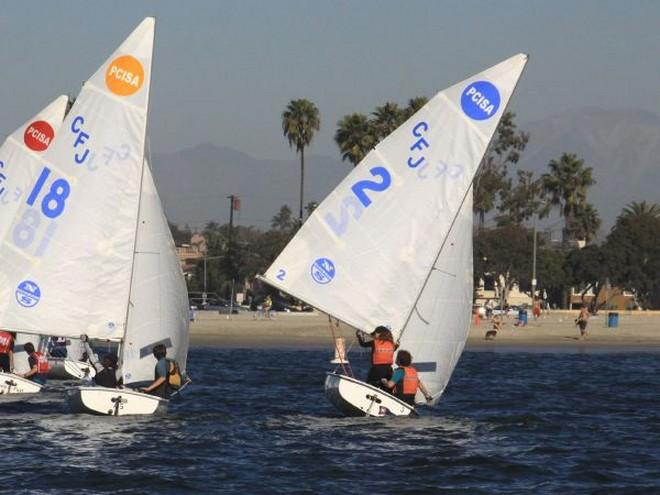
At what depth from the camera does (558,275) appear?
12912 centimetres

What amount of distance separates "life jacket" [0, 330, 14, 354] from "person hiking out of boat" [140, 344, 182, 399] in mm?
6620

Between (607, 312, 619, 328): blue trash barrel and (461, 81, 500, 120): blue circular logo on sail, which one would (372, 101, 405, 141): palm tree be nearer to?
(607, 312, 619, 328): blue trash barrel

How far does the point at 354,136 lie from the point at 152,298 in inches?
3108

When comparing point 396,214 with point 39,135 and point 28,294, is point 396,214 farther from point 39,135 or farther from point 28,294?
point 39,135

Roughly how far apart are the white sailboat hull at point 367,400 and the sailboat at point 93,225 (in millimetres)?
3877

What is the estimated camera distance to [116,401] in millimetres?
28734

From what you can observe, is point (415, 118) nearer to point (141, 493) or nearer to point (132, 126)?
point (132, 126)

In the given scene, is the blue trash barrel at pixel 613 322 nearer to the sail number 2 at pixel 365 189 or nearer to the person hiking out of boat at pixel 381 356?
the sail number 2 at pixel 365 189

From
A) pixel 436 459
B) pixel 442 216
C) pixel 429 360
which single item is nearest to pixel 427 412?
pixel 429 360

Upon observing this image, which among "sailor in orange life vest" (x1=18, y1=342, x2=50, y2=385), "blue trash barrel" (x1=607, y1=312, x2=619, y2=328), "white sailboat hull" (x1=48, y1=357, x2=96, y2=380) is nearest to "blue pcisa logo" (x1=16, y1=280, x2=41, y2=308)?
"sailor in orange life vest" (x1=18, y1=342, x2=50, y2=385)

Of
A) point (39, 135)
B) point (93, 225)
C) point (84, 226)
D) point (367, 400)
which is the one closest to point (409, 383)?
point (367, 400)

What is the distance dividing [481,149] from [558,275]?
9976 cm

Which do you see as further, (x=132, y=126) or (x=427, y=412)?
(x=427, y=412)

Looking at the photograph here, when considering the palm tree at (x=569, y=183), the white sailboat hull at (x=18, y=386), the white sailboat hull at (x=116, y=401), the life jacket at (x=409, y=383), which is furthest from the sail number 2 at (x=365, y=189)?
the palm tree at (x=569, y=183)
